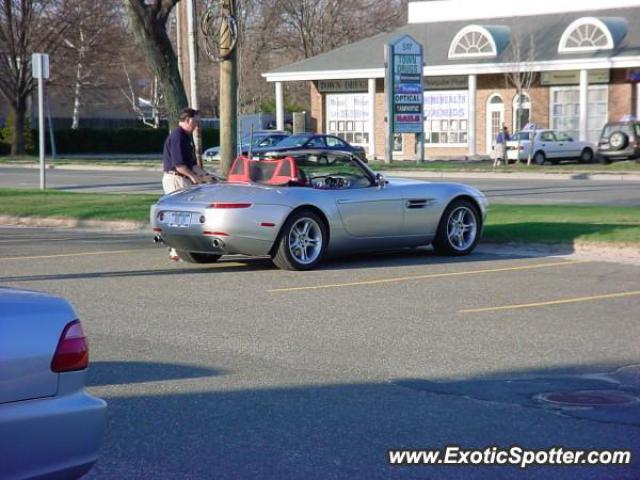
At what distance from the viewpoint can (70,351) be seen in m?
4.50

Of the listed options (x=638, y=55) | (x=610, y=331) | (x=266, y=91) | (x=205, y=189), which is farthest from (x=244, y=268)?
(x=266, y=91)

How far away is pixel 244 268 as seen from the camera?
12609mm

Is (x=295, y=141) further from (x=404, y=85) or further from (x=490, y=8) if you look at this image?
(x=490, y=8)

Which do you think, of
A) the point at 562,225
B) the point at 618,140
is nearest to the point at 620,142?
the point at 618,140

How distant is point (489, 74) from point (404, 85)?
935cm

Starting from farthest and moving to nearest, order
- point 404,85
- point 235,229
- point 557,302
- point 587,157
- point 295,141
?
1. point 587,157
2. point 404,85
3. point 295,141
4. point 235,229
5. point 557,302

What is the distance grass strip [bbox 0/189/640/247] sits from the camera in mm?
14375

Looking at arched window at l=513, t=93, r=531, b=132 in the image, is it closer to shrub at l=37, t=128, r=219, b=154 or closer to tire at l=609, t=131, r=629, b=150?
tire at l=609, t=131, r=629, b=150

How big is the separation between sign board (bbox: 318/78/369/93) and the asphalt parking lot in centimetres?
4012

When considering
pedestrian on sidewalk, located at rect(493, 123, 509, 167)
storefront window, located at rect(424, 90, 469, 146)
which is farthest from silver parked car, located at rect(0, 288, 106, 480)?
storefront window, located at rect(424, 90, 469, 146)

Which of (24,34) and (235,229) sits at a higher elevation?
(24,34)

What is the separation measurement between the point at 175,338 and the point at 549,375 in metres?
2.98

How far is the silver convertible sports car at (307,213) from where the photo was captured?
38.6 feet

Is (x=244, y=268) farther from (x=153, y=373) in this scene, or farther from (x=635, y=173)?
(x=635, y=173)
